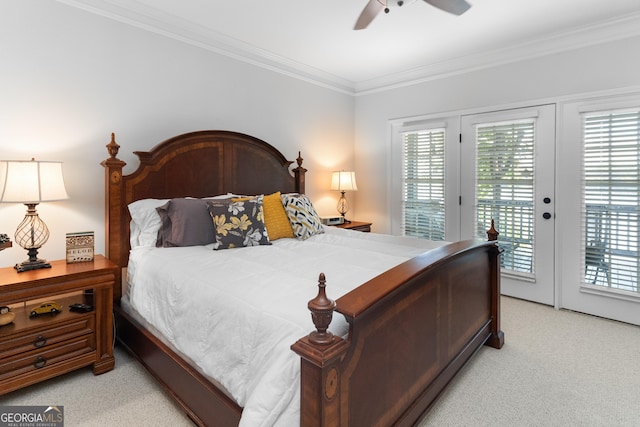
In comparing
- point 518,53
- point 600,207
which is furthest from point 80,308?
point 518,53

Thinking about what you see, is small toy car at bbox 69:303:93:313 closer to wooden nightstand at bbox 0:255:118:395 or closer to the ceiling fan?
wooden nightstand at bbox 0:255:118:395

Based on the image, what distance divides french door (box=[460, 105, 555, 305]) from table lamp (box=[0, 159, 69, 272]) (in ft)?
12.3

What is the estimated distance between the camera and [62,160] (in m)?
2.50

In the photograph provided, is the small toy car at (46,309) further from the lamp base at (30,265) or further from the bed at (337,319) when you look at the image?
the bed at (337,319)

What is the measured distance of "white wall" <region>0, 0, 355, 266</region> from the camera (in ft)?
7.58

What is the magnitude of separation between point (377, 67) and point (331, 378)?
3883 mm

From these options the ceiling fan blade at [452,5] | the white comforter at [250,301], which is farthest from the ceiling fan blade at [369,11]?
the white comforter at [250,301]

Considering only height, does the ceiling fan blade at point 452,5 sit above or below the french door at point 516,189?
above

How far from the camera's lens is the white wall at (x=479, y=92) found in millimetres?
3047

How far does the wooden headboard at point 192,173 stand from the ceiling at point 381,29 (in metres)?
0.93

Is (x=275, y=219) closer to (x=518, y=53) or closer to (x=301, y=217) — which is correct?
(x=301, y=217)

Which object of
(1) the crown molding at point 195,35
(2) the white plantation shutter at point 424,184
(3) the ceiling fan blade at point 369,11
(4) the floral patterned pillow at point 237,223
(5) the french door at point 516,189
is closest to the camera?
(3) the ceiling fan blade at point 369,11

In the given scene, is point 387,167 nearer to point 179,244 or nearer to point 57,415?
point 179,244

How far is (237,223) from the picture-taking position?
101 inches
